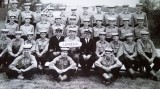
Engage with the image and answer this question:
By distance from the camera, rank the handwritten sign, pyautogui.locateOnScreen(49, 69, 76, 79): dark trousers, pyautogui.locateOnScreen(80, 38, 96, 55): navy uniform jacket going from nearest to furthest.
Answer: pyautogui.locateOnScreen(49, 69, 76, 79): dark trousers
the handwritten sign
pyautogui.locateOnScreen(80, 38, 96, 55): navy uniform jacket

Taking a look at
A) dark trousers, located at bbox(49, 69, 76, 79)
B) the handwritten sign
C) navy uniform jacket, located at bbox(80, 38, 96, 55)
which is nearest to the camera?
dark trousers, located at bbox(49, 69, 76, 79)

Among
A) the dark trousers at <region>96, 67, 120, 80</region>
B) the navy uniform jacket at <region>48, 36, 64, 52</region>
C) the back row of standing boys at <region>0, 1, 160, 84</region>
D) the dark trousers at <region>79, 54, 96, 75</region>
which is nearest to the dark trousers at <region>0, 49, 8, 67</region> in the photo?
the back row of standing boys at <region>0, 1, 160, 84</region>

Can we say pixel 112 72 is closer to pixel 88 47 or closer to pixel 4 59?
pixel 88 47

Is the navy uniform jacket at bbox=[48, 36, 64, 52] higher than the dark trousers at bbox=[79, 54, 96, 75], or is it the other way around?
the navy uniform jacket at bbox=[48, 36, 64, 52]

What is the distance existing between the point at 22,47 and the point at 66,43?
2.02ft

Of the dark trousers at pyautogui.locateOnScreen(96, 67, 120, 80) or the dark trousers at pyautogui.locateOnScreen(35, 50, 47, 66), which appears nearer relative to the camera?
the dark trousers at pyautogui.locateOnScreen(96, 67, 120, 80)

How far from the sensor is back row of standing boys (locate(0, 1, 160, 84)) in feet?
10.5

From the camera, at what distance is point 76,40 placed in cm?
348

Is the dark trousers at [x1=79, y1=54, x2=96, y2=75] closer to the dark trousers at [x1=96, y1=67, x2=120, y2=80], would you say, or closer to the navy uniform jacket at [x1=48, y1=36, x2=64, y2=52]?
the dark trousers at [x1=96, y1=67, x2=120, y2=80]

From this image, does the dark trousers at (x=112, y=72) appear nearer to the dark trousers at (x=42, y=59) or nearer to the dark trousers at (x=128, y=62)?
the dark trousers at (x=128, y=62)

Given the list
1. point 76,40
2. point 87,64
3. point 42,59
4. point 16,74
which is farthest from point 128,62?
point 16,74

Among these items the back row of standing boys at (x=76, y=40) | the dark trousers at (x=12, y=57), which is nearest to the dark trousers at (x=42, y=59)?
the back row of standing boys at (x=76, y=40)

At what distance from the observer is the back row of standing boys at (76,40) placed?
3199mm

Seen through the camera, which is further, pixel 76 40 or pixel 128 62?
pixel 76 40
